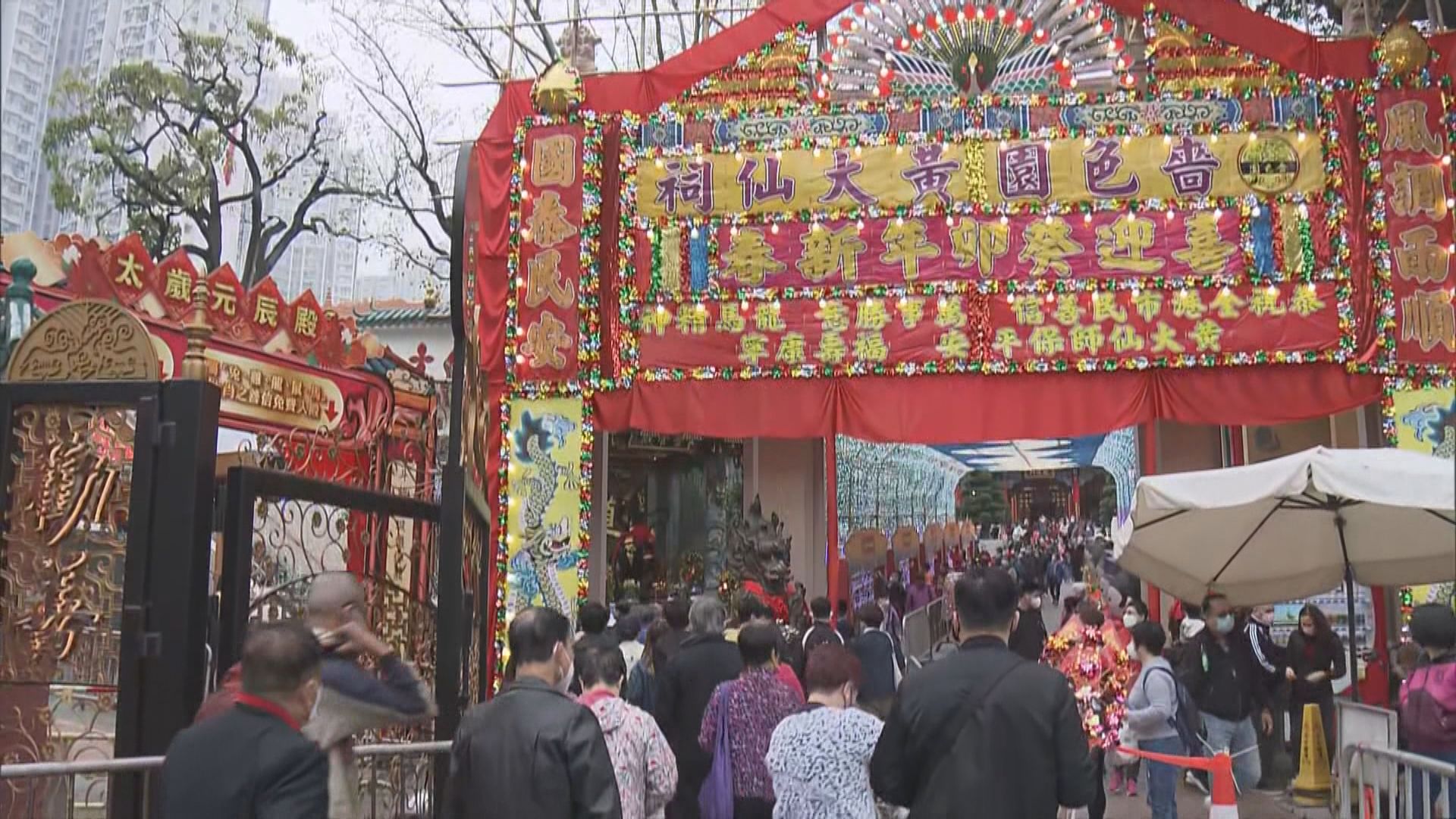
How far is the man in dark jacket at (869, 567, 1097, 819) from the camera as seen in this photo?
326cm

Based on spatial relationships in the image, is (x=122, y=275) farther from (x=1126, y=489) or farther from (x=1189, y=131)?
(x=1126, y=489)

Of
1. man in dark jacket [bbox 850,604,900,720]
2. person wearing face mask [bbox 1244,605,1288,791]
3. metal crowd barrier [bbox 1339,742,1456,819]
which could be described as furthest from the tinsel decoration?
metal crowd barrier [bbox 1339,742,1456,819]

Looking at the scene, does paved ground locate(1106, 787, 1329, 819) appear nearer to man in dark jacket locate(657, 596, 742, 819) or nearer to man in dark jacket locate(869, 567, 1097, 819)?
man in dark jacket locate(657, 596, 742, 819)

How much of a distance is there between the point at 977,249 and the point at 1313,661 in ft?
14.1

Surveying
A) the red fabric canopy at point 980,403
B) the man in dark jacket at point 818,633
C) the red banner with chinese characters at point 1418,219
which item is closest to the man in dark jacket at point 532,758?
the man in dark jacket at point 818,633

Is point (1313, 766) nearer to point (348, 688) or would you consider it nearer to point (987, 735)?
point (987, 735)

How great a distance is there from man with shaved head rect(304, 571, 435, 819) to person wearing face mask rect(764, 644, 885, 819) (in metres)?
1.16

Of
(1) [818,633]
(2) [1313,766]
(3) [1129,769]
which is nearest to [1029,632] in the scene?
(3) [1129,769]

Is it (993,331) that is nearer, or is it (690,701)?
(690,701)

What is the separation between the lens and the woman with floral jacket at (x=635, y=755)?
418cm

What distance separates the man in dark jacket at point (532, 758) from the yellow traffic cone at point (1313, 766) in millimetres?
6326

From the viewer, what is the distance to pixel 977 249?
422 inches

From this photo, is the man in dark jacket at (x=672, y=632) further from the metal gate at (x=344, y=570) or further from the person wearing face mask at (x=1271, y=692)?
the person wearing face mask at (x=1271, y=692)

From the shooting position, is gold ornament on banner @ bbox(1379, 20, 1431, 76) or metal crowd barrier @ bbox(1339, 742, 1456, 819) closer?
metal crowd barrier @ bbox(1339, 742, 1456, 819)
